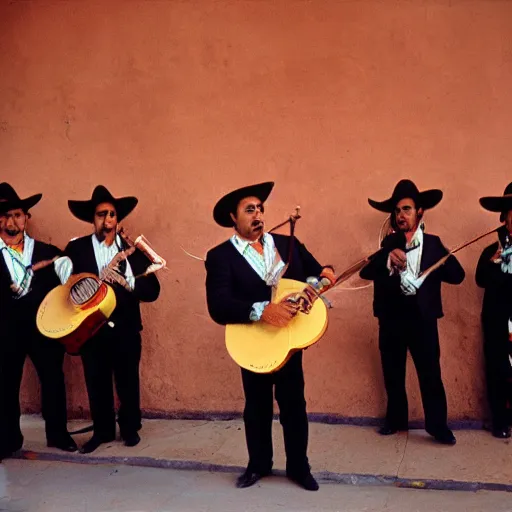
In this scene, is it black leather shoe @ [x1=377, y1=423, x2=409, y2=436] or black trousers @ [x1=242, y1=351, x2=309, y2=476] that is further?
black leather shoe @ [x1=377, y1=423, x2=409, y2=436]

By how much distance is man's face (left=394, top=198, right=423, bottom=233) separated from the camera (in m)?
5.67

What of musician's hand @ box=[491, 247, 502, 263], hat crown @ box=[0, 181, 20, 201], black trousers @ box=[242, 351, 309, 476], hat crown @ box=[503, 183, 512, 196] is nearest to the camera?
black trousers @ box=[242, 351, 309, 476]

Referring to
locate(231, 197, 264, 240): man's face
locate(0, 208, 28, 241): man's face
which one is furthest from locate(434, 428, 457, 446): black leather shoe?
locate(0, 208, 28, 241): man's face

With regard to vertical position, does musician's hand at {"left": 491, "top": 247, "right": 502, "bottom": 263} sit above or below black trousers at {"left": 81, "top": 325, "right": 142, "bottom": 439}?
above

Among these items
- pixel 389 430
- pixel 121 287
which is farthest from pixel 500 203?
pixel 121 287

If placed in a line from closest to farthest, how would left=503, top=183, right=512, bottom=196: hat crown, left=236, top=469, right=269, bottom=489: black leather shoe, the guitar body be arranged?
the guitar body, left=236, top=469, right=269, bottom=489: black leather shoe, left=503, top=183, right=512, bottom=196: hat crown

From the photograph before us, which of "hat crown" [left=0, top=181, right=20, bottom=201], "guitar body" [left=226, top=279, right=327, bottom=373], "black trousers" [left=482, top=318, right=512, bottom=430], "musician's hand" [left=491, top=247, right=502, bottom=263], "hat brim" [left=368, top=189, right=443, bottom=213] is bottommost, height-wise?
"black trousers" [left=482, top=318, right=512, bottom=430]

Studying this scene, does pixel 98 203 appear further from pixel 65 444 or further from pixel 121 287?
pixel 65 444

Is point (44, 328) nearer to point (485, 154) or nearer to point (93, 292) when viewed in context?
point (93, 292)

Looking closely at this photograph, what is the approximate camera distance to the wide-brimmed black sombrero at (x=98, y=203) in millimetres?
5910

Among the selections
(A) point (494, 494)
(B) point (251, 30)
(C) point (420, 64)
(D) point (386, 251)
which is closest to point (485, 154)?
(C) point (420, 64)

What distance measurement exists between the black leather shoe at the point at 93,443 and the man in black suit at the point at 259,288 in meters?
1.41

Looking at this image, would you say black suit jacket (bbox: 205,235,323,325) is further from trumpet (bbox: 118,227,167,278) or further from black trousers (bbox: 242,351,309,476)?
trumpet (bbox: 118,227,167,278)

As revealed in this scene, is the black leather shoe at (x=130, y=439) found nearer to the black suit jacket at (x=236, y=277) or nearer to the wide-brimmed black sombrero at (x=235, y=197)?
the black suit jacket at (x=236, y=277)
